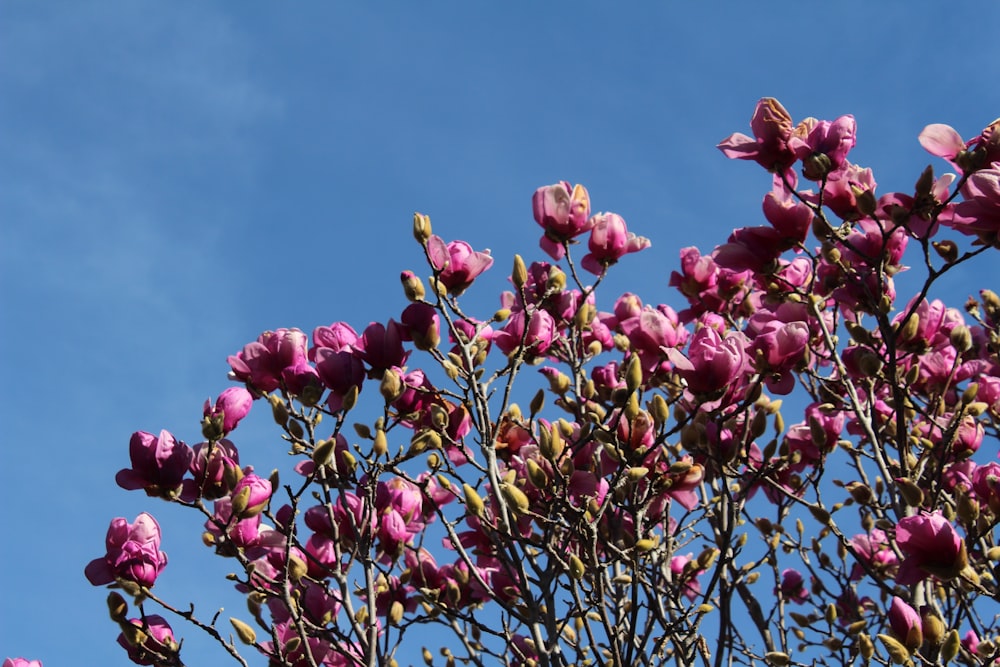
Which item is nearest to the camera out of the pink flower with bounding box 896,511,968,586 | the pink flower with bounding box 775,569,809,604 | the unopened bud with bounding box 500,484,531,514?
the pink flower with bounding box 896,511,968,586

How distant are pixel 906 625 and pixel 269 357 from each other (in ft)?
5.93

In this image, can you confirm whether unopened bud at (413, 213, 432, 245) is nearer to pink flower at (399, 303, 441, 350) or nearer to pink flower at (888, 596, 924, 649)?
pink flower at (399, 303, 441, 350)

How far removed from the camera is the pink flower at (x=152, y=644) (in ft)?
7.87

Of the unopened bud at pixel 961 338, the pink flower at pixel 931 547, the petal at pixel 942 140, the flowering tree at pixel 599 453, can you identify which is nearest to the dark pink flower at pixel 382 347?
the flowering tree at pixel 599 453

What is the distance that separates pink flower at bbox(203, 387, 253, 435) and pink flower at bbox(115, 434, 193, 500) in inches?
4.6

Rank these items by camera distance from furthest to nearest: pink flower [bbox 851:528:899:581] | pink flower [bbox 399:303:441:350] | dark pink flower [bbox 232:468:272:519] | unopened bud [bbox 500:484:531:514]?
pink flower [bbox 851:528:899:581] → pink flower [bbox 399:303:441:350] → dark pink flower [bbox 232:468:272:519] → unopened bud [bbox 500:484:531:514]

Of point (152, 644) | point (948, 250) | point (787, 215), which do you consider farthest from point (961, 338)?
point (152, 644)

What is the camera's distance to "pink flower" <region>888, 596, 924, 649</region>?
7.13 feet

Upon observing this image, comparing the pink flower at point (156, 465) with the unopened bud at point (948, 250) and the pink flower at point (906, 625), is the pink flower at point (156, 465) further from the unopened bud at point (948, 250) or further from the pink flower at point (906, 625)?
the unopened bud at point (948, 250)

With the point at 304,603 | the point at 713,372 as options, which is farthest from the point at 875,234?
the point at 304,603

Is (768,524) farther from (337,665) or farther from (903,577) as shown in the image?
(337,665)

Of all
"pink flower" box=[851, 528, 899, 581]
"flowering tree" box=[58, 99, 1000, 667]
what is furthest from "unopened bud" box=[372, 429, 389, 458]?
"pink flower" box=[851, 528, 899, 581]

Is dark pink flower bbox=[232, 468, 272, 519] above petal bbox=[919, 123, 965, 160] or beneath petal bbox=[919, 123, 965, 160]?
beneath

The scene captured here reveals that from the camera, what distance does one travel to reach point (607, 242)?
3.05 metres
